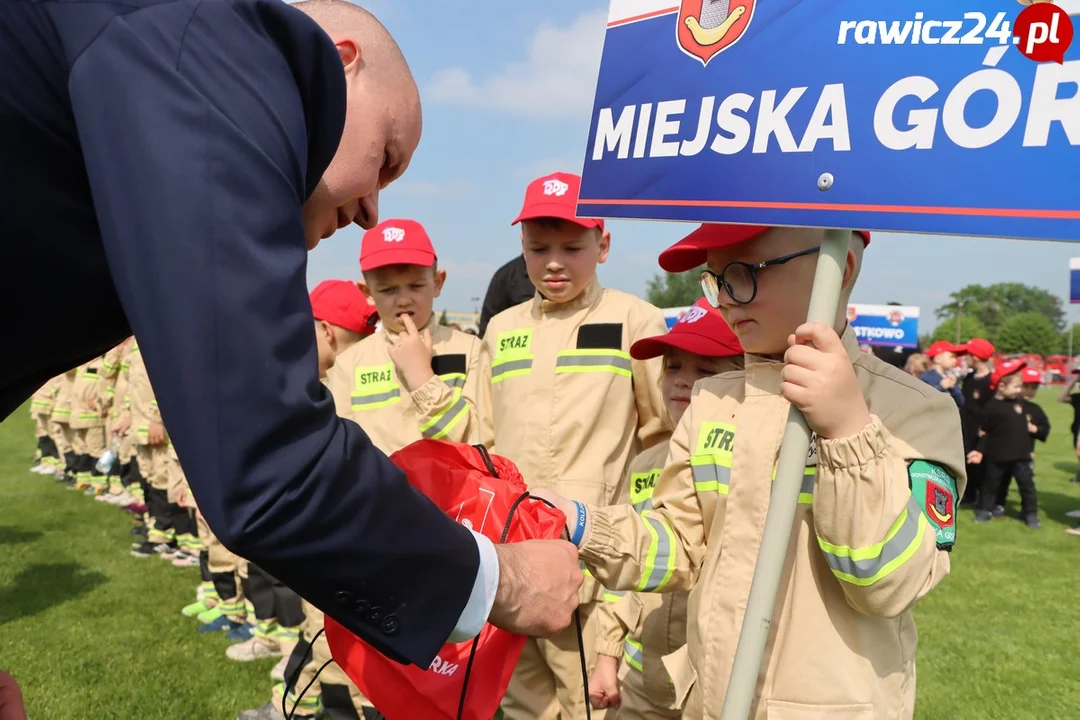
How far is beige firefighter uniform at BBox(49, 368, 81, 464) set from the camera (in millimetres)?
12812

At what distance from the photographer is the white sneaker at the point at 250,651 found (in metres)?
5.38

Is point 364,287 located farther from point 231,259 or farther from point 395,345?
point 231,259

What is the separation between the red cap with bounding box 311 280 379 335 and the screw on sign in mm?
4269

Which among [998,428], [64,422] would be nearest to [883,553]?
[998,428]

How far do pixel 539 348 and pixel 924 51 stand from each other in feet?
7.79

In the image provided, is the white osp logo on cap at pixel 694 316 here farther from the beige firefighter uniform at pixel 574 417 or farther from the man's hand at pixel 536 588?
the man's hand at pixel 536 588

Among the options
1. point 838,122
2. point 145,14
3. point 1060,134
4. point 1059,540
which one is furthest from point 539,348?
point 1059,540

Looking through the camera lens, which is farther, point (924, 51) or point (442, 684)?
point (442, 684)

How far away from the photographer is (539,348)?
3.64 m

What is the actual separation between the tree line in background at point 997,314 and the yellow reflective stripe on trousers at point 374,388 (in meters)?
46.4

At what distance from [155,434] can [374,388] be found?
14.3 feet

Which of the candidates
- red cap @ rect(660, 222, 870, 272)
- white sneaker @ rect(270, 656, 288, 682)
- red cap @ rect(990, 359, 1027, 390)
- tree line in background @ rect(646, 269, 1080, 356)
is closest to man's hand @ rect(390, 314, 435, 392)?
red cap @ rect(660, 222, 870, 272)

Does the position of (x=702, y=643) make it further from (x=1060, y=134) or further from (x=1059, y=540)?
(x=1059, y=540)

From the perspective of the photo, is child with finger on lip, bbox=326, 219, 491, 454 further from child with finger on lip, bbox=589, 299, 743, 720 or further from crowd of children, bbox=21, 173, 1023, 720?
child with finger on lip, bbox=589, 299, 743, 720
